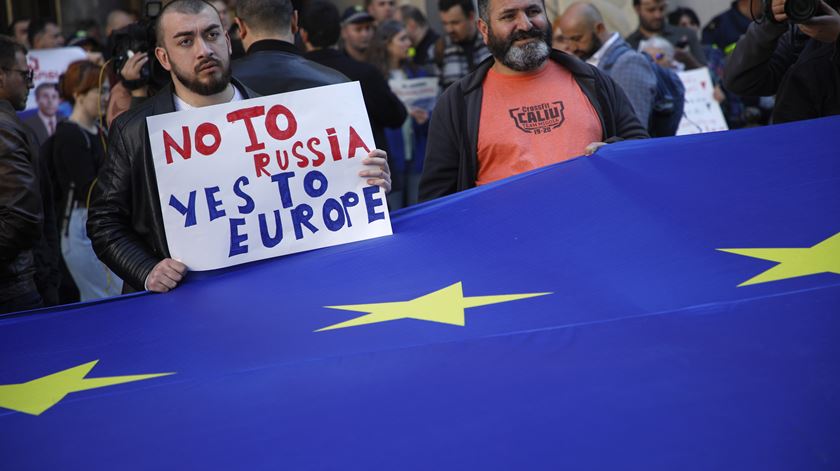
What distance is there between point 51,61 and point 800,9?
27.4 feet

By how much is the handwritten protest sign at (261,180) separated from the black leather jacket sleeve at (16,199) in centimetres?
88

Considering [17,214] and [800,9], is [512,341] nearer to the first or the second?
[800,9]

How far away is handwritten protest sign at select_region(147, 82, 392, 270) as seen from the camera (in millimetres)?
4297

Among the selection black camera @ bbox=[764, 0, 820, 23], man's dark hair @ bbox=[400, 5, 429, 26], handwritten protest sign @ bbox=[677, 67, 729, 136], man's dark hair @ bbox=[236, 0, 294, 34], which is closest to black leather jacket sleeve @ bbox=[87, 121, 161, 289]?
man's dark hair @ bbox=[236, 0, 294, 34]

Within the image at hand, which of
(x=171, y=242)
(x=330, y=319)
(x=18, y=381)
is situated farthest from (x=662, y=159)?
(x=18, y=381)

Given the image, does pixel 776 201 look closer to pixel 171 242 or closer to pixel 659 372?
pixel 659 372

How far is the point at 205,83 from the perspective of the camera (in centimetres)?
454

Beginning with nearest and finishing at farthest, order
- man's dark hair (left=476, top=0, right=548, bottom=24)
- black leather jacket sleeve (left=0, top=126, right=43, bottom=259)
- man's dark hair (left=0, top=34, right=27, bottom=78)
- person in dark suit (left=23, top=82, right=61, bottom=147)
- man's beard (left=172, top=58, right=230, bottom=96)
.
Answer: man's beard (left=172, top=58, right=230, bottom=96)
black leather jacket sleeve (left=0, top=126, right=43, bottom=259)
man's dark hair (left=476, top=0, right=548, bottom=24)
man's dark hair (left=0, top=34, right=27, bottom=78)
person in dark suit (left=23, top=82, right=61, bottom=147)

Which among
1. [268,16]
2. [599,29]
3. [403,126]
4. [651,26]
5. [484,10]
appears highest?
[268,16]

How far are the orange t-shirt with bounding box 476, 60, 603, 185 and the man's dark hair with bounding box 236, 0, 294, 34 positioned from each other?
5.04 ft

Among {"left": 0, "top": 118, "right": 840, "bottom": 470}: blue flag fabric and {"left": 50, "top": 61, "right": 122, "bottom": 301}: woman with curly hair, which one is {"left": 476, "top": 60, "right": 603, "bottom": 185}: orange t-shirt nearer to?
{"left": 0, "top": 118, "right": 840, "bottom": 470}: blue flag fabric

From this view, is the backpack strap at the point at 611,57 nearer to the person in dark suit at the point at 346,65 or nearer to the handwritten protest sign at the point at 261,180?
the person in dark suit at the point at 346,65

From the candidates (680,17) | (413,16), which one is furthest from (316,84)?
(680,17)

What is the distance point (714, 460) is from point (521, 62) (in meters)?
2.65
